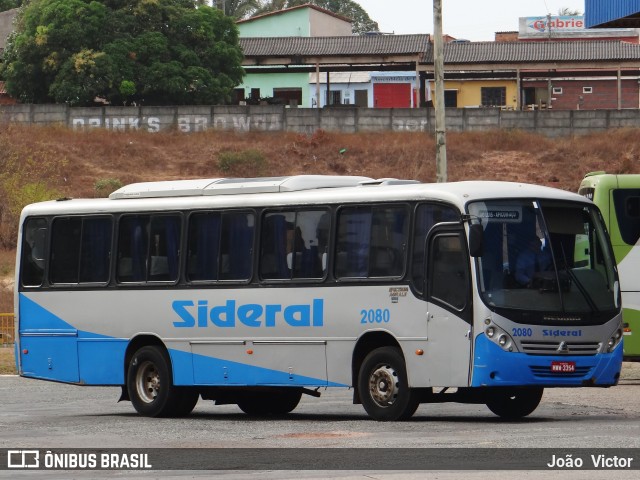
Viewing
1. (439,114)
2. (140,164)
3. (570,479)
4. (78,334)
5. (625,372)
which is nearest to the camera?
(570,479)

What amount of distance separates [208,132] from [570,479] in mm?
55308

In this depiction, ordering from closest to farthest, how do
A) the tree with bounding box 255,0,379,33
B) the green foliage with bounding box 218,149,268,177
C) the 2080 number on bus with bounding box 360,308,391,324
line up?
the 2080 number on bus with bounding box 360,308,391,324 < the green foliage with bounding box 218,149,268,177 < the tree with bounding box 255,0,379,33

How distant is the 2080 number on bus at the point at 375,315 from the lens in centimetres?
1819

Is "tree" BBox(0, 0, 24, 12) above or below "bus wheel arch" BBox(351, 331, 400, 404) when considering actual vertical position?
above

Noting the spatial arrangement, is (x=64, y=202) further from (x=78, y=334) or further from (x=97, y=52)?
(x=97, y=52)

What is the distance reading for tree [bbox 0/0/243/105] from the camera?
68562 millimetres

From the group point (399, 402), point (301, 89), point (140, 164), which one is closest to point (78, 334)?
point (399, 402)

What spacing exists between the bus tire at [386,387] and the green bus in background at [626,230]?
883 cm

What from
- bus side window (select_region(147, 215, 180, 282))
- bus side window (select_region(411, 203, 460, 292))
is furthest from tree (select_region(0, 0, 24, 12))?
bus side window (select_region(411, 203, 460, 292))

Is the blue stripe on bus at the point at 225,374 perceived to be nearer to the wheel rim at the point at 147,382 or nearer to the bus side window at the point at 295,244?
the wheel rim at the point at 147,382

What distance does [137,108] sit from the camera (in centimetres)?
6650

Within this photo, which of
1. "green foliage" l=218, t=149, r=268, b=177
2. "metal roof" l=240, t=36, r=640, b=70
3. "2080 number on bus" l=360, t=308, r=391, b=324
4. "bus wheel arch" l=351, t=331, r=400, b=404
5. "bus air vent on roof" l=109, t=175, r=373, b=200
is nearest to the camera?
"2080 number on bus" l=360, t=308, r=391, b=324

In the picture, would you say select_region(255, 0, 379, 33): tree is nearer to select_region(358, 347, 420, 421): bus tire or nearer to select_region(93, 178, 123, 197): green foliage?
select_region(93, 178, 123, 197): green foliage

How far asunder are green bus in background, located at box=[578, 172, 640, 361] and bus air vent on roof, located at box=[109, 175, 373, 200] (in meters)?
6.74
